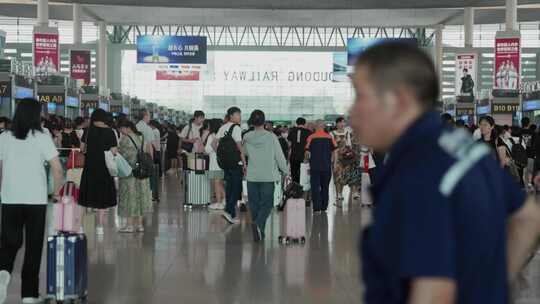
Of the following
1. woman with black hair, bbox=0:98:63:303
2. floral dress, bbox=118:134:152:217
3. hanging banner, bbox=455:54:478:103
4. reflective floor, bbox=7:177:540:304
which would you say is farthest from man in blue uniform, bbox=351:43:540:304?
hanging banner, bbox=455:54:478:103

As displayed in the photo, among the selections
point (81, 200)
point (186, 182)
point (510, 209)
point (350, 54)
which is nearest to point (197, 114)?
point (186, 182)

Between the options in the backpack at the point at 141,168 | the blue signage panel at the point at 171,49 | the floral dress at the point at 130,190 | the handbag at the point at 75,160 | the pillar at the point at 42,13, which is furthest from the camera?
the blue signage panel at the point at 171,49

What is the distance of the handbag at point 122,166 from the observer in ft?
38.5

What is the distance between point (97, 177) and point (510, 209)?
9.88 m

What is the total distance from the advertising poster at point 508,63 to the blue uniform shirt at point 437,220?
3022 centimetres

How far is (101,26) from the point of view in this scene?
1775 inches

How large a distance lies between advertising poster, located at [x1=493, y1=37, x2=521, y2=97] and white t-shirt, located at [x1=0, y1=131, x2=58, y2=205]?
2618cm

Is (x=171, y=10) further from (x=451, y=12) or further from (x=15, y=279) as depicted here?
(x=15, y=279)

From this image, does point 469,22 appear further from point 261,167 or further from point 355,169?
point 261,167

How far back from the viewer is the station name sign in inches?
1230

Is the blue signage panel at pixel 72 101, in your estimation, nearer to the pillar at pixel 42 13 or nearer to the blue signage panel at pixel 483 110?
the pillar at pixel 42 13

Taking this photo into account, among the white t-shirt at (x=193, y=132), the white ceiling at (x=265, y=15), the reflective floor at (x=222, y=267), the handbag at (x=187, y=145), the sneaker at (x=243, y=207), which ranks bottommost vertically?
the reflective floor at (x=222, y=267)

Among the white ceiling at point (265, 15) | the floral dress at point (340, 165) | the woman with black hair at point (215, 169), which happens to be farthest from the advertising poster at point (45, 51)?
the woman with black hair at point (215, 169)

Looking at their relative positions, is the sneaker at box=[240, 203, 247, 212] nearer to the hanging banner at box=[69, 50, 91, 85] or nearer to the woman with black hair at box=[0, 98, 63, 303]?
the woman with black hair at box=[0, 98, 63, 303]
